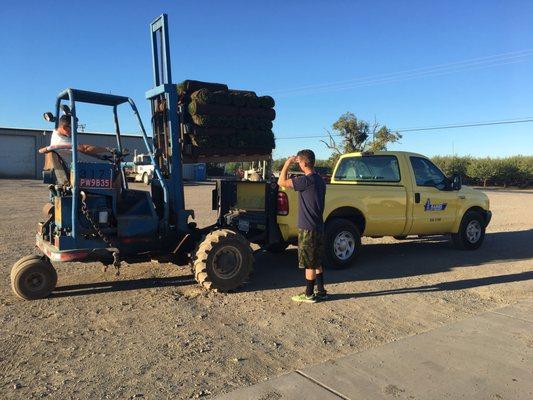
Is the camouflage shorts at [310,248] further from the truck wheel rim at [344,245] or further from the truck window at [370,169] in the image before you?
the truck window at [370,169]

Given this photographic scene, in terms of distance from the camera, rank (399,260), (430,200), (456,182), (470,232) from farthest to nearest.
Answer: (470,232)
(456,182)
(430,200)
(399,260)

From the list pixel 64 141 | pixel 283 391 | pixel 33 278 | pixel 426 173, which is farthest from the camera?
pixel 426 173

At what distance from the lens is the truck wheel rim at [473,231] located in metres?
9.82

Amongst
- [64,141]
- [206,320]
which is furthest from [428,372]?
[64,141]

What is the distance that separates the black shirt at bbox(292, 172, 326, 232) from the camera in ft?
19.7

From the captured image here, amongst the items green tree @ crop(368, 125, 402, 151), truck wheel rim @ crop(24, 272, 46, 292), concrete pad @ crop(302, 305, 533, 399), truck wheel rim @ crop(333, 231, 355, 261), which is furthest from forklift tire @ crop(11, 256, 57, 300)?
green tree @ crop(368, 125, 402, 151)

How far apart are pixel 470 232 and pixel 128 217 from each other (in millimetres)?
6847

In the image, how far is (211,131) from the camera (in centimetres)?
679

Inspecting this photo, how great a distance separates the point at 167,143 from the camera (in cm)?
696

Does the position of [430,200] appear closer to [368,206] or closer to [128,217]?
[368,206]

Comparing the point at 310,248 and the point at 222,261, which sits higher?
the point at 310,248

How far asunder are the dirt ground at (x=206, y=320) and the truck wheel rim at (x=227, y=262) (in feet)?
0.97

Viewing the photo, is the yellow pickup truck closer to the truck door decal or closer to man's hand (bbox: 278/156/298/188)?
the truck door decal

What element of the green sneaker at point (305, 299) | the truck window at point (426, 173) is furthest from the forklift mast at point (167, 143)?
the truck window at point (426, 173)
